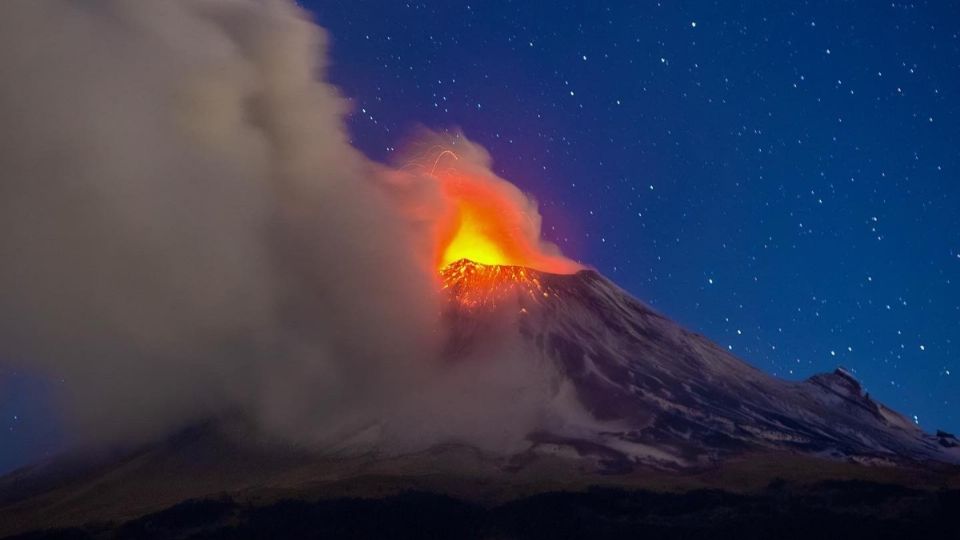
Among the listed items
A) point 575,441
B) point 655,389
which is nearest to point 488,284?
point 655,389

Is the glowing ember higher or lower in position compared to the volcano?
higher


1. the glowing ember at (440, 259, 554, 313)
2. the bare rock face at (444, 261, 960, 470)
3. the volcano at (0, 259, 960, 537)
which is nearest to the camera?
the volcano at (0, 259, 960, 537)

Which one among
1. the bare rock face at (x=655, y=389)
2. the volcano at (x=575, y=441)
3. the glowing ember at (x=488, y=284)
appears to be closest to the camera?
the volcano at (x=575, y=441)

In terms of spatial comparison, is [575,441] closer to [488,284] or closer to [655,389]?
[655,389]

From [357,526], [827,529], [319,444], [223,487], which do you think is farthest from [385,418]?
[827,529]

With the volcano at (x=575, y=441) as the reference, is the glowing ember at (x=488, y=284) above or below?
above

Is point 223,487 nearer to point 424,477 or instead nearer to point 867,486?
point 424,477
